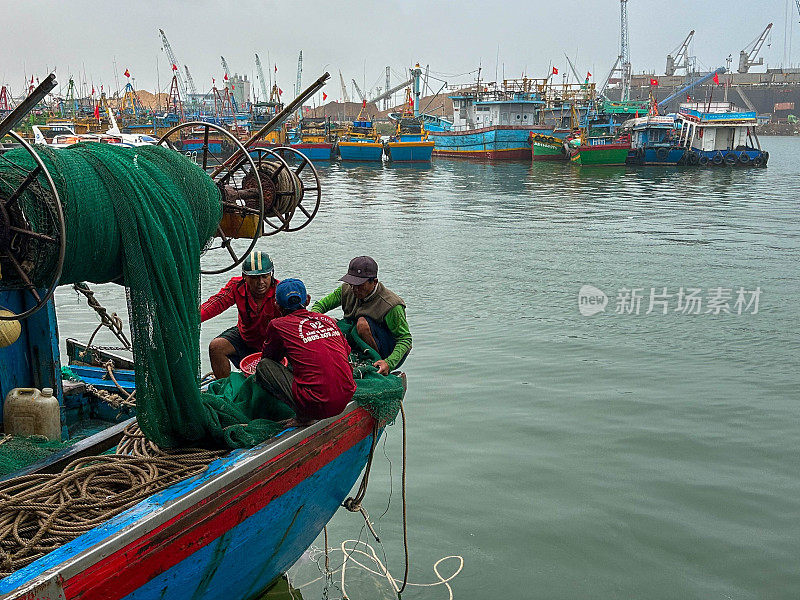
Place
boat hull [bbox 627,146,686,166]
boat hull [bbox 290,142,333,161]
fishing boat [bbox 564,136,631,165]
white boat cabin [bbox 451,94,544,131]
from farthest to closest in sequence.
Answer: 1. white boat cabin [bbox 451,94,544,131]
2. boat hull [bbox 290,142,333,161]
3. boat hull [bbox 627,146,686,166]
4. fishing boat [bbox 564,136,631,165]

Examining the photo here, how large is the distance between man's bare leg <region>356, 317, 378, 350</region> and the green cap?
72cm

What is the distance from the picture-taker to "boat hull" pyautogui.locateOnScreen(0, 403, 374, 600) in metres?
2.82

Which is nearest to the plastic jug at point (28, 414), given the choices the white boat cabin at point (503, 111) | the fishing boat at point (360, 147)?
the fishing boat at point (360, 147)

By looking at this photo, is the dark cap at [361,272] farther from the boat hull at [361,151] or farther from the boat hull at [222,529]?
the boat hull at [361,151]

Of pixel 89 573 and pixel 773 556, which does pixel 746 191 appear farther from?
pixel 89 573

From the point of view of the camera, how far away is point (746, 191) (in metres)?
30.8

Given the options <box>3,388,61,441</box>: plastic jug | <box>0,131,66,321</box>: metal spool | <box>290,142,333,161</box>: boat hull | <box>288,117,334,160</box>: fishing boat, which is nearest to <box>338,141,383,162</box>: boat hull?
<box>290,142,333,161</box>: boat hull

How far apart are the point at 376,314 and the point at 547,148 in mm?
43727

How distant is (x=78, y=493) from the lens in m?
3.38

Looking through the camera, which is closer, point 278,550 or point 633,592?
point 278,550

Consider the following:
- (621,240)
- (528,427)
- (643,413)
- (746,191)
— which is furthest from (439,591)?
(746,191)

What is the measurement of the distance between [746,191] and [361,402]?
30.3 m

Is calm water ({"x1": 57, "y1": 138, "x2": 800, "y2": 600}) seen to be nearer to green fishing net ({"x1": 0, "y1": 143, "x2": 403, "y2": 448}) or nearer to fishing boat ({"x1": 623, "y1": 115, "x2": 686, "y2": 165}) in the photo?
green fishing net ({"x1": 0, "y1": 143, "x2": 403, "y2": 448})

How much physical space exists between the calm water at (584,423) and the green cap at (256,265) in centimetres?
206
